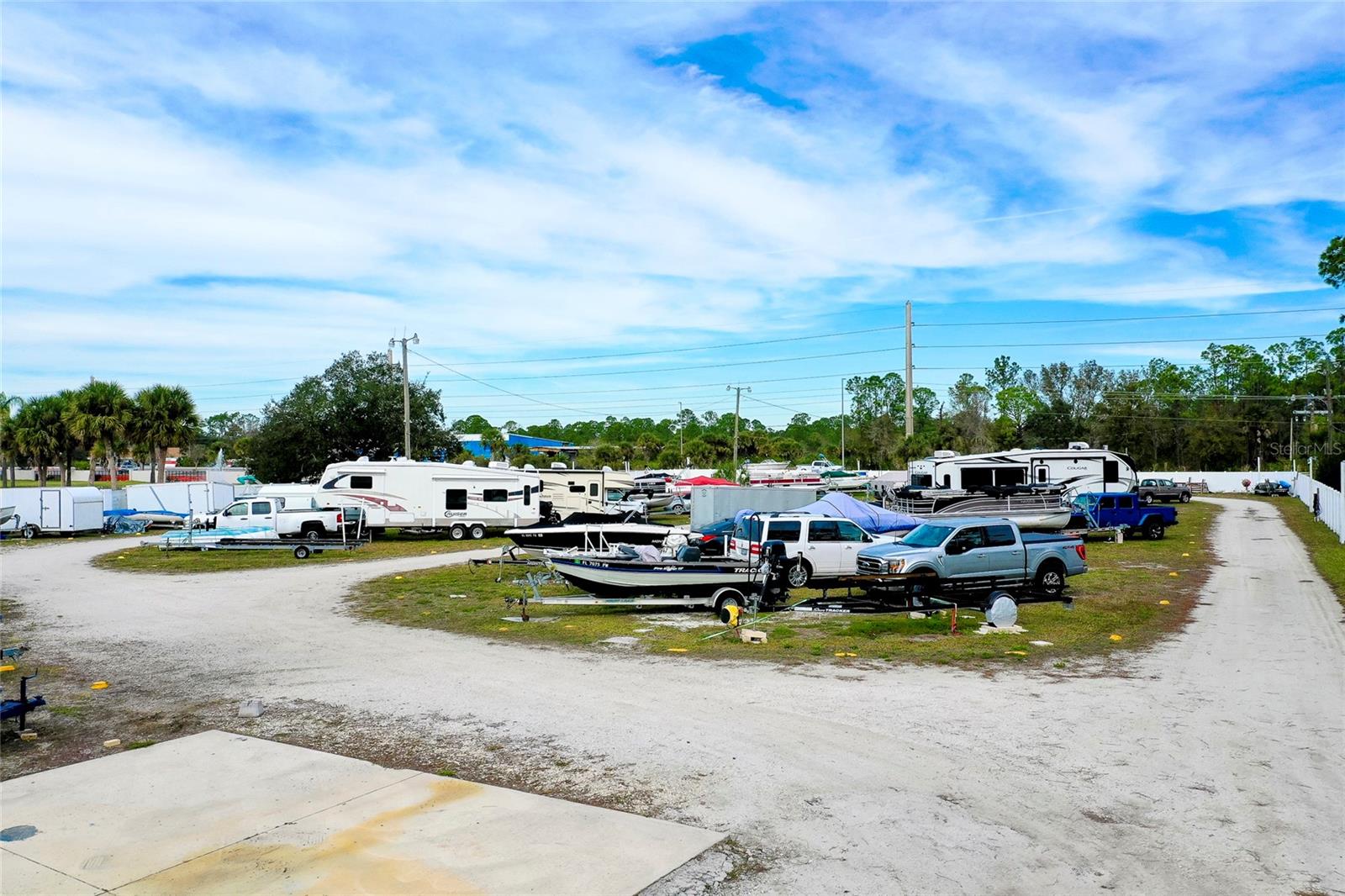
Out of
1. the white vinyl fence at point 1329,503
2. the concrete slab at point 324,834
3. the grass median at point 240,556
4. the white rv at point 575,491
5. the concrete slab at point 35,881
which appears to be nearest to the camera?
the concrete slab at point 35,881

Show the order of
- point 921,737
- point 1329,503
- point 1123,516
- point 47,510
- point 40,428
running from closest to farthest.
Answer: point 921,737, point 1123,516, point 1329,503, point 47,510, point 40,428

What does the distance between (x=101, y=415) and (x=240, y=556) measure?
3298 centimetres

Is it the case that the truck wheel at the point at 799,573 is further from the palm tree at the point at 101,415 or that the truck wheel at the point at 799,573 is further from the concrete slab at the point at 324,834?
the palm tree at the point at 101,415

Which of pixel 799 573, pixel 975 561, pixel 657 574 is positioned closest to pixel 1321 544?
pixel 975 561

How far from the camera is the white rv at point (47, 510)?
40.5 m

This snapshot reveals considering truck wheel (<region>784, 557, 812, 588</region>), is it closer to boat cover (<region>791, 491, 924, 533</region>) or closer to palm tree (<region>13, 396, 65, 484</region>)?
boat cover (<region>791, 491, 924, 533</region>)

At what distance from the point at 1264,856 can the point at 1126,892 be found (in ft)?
4.28

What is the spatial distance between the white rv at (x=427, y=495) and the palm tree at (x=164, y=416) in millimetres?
25696

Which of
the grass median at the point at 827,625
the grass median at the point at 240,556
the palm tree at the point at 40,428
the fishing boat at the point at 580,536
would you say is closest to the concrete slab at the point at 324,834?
the grass median at the point at 827,625

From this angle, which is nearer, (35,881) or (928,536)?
(35,881)

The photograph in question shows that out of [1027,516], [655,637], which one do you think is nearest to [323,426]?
[1027,516]

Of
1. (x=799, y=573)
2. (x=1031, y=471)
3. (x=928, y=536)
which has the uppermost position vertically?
(x=1031, y=471)

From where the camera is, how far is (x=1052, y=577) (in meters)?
19.5

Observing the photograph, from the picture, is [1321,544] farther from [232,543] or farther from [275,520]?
[232,543]
